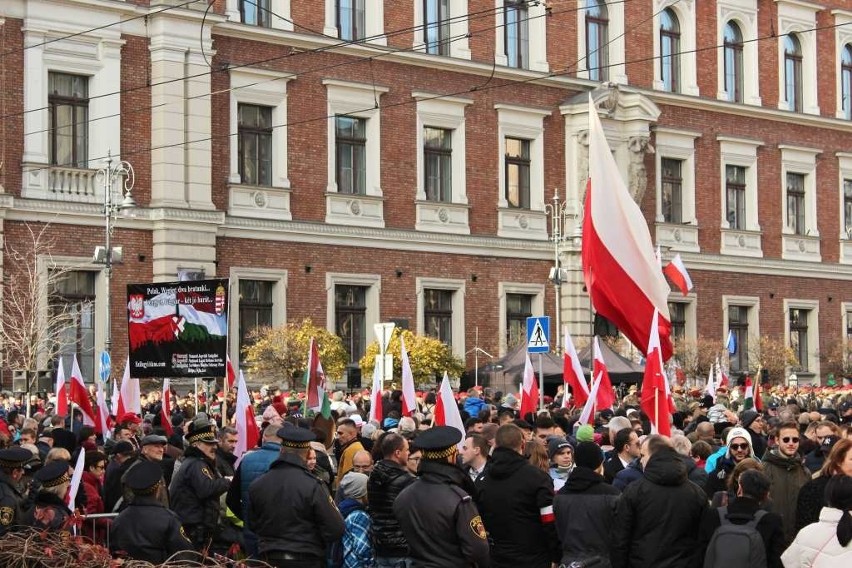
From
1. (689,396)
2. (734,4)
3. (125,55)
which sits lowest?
(689,396)

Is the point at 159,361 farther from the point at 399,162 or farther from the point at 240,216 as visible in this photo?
the point at 399,162

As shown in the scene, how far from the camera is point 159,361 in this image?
63.1 ft

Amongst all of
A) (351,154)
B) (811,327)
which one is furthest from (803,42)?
(351,154)

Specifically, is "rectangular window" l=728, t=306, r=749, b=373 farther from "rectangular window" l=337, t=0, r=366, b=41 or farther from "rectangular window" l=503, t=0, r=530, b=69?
"rectangular window" l=337, t=0, r=366, b=41

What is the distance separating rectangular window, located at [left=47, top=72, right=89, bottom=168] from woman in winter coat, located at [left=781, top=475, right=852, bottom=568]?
26.5m

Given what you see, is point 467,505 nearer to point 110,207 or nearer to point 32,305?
point 110,207

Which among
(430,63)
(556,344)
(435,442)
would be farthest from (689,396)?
(435,442)

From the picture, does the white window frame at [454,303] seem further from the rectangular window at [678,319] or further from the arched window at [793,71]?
the arched window at [793,71]

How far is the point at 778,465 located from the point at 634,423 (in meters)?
5.43

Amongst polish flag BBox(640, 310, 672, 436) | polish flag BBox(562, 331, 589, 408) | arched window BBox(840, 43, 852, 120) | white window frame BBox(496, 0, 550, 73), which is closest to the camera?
polish flag BBox(640, 310, 672, 436)

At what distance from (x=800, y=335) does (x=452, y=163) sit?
1367 cm

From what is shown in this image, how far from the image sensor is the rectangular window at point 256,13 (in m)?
36.4

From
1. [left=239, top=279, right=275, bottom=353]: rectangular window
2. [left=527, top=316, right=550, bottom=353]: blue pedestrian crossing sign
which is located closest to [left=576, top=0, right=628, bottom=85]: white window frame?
[left=239, top=279, right=275, bottom=353]: rectangular window

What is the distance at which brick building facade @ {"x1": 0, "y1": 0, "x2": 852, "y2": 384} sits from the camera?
111 ft
